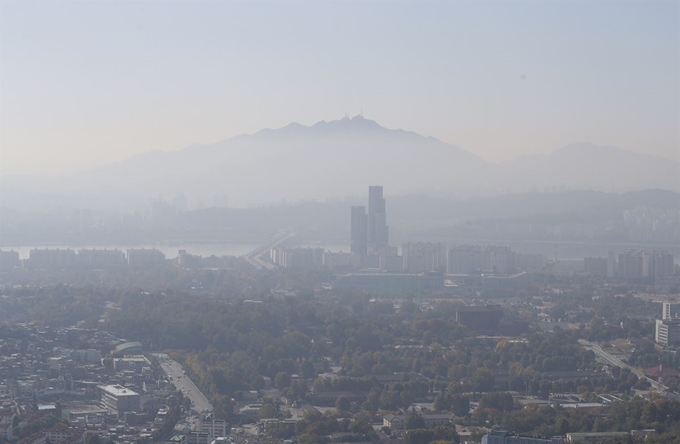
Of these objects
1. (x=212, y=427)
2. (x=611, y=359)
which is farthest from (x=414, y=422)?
(x=611, y=359)

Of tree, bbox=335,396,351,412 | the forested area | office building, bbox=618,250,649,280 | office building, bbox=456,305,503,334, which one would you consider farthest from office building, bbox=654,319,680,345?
office building, bbox=618,250,649,280

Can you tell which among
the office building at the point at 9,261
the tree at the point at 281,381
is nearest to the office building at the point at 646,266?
the office building at the point at 9,261

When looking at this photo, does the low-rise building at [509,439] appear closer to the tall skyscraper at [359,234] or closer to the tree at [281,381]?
the tree at [281,381]

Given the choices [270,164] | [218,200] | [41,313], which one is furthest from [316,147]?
[41,313]

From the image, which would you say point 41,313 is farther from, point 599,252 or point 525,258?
point 599,252

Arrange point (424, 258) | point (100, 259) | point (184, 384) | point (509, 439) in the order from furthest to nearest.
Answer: point (100, 259) → point (424, 258) → point (184, 384) → point (509, 439)

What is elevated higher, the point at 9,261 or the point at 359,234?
the point at 359,234

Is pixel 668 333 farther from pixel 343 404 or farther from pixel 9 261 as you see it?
pixel 9 261
